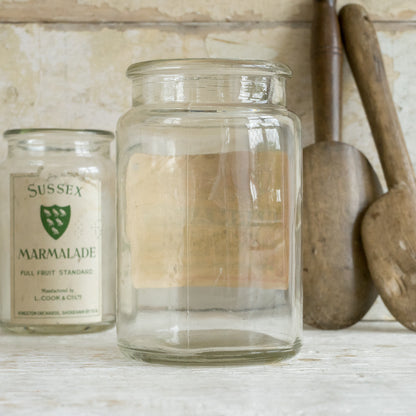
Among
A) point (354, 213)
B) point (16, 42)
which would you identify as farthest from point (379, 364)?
point (16, 42)

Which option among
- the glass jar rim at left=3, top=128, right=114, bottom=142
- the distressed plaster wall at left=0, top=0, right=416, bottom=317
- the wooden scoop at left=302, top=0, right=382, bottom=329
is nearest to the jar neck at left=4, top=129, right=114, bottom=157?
the glass jar rim at left=3, top=128, right=114, bottom=142

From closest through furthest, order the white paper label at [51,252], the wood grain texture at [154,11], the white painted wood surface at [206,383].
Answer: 1. the white painted wood surface at [206,383]
2. the white paper label at [51,252]
3. the wood grain texture at [154,11]

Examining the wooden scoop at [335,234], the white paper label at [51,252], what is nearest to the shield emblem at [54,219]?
the white paper label at [51,252]

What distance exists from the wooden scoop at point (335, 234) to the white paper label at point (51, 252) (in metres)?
0.23

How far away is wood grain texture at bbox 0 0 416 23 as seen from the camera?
830 mm

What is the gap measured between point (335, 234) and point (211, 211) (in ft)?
0.72

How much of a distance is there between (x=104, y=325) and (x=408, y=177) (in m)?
0.36

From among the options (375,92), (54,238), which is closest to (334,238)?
(375,92)

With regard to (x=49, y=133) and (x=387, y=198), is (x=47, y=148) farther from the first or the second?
(x=387, y=198)

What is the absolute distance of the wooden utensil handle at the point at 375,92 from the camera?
2.50ft

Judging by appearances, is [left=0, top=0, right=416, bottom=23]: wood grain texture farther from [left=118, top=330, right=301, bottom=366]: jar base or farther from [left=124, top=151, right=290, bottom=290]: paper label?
[left=118, top=330, right=301, bottom=366]: jar base

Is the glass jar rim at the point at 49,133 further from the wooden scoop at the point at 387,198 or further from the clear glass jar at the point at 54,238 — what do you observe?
the wooden scoop at the point at 387,198

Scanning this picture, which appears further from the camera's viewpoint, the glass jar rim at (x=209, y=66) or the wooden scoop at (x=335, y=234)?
the wooden scoop at (x=335, y=234)

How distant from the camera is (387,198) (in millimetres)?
730
